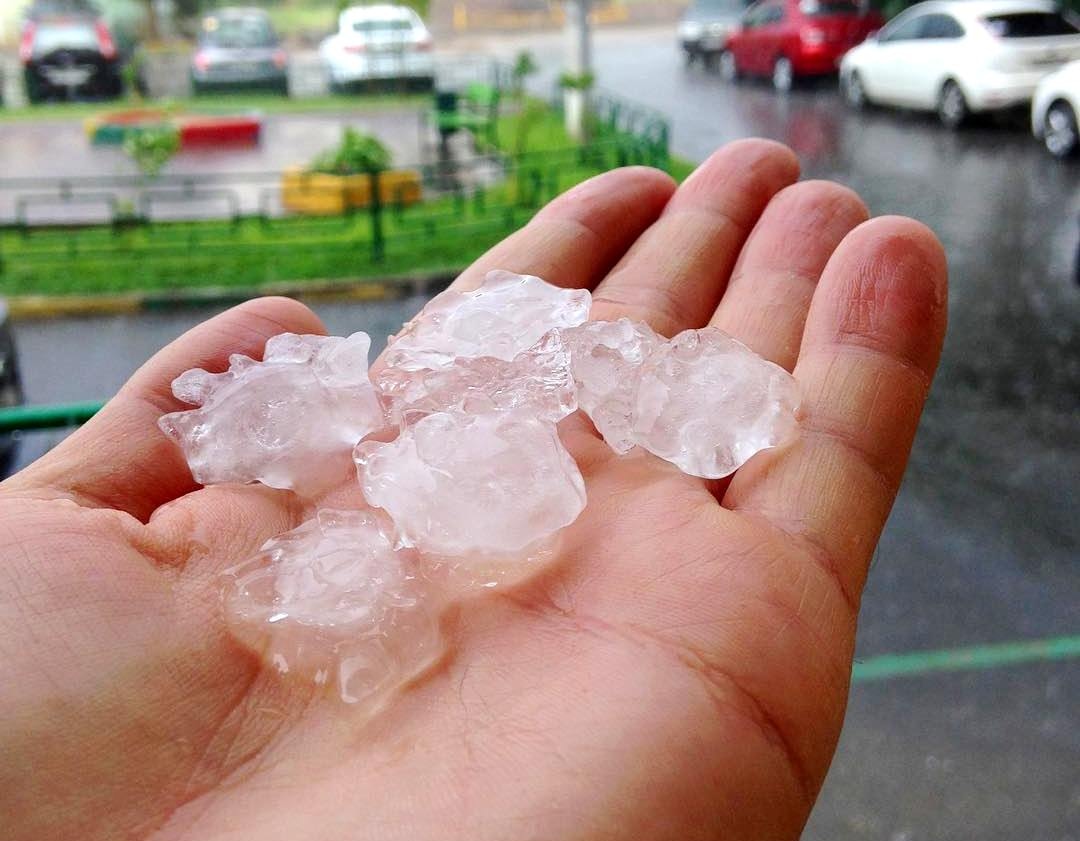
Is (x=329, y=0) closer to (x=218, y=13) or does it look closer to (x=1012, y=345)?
(x=218, y=13)

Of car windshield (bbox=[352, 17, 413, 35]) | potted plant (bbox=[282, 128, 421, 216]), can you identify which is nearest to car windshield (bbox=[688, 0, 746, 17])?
car windshield (bbox=[352, 17, 413, 35])

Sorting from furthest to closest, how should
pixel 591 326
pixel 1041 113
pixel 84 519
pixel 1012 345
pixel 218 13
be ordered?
pixel 218 13, pixel 1041 113, pixel 1012 345, pixel 591 326, pixel 84 519

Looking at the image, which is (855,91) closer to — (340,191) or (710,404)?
(340,191)

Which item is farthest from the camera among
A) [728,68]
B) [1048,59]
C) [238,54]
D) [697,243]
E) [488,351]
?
[238,54]

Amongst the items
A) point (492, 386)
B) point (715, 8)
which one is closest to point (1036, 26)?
point (715, 8)

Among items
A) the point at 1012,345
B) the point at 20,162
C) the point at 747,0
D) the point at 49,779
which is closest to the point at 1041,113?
the point at 1012,345

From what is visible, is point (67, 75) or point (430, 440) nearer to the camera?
point (430, 440)
